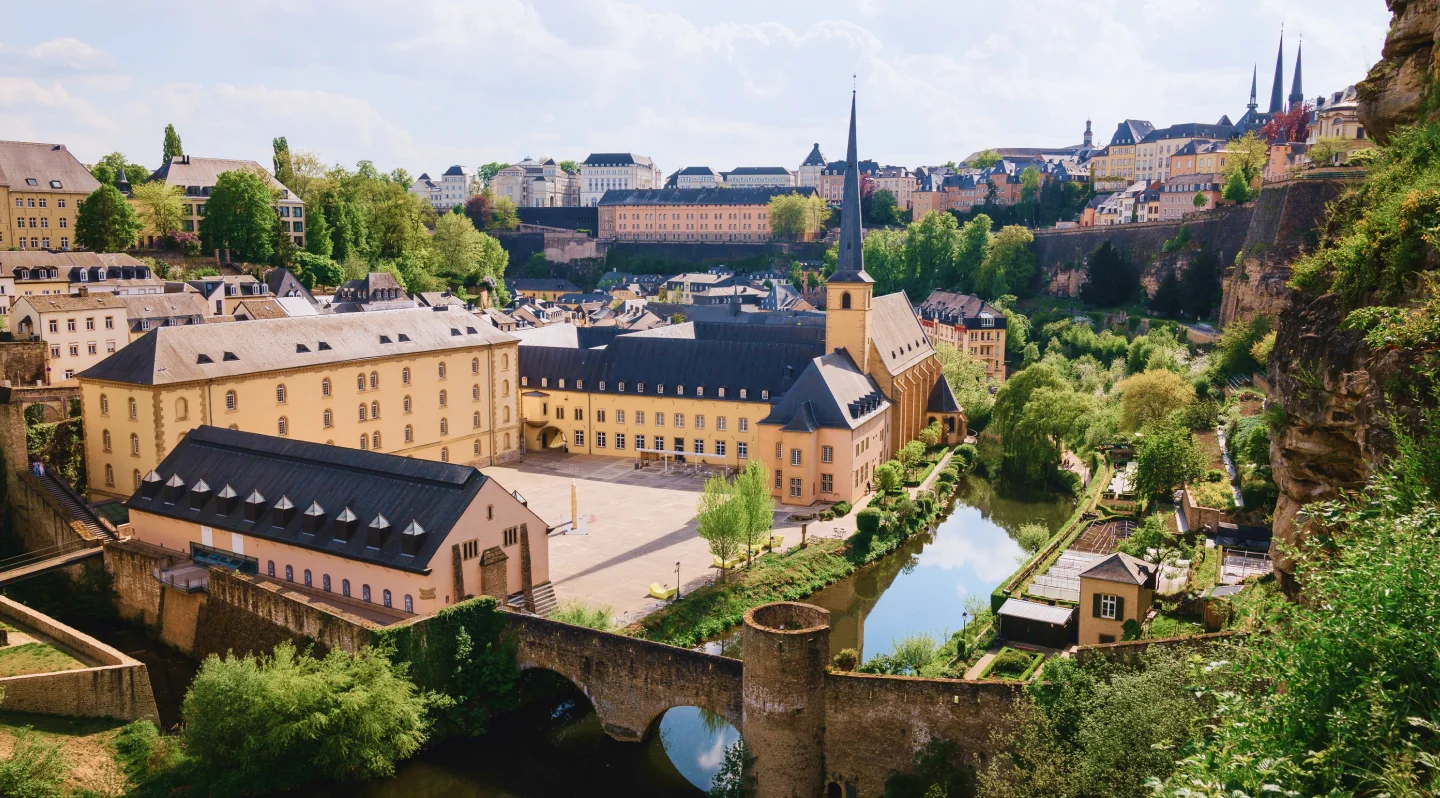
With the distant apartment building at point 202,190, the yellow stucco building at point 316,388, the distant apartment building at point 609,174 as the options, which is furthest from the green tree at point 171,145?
the distant apartment building at point 609,174

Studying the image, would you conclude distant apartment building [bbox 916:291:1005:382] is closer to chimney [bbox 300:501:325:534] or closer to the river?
the river

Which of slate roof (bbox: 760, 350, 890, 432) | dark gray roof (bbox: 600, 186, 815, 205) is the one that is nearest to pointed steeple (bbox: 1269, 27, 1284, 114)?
dark gray roof (bbox: 600, 186, 815, 205)

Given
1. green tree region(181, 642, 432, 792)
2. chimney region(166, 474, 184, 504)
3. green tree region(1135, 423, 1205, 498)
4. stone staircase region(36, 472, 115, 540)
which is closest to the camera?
green tree region(181, 642, 432, 792)

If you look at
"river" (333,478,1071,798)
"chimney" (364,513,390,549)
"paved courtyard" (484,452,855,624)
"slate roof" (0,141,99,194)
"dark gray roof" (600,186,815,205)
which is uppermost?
"dark gray roof" (600,186,815,205)

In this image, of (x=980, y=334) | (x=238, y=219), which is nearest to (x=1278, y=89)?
(x=980, y=334)

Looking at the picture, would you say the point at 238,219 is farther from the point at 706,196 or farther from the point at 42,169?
the point at 706,196

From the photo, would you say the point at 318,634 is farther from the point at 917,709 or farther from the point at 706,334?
the point at 706,334

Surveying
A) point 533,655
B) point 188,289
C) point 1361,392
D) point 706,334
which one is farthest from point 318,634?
point 188,289
